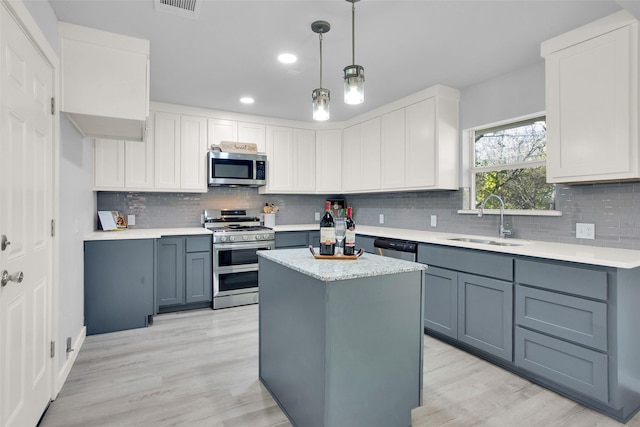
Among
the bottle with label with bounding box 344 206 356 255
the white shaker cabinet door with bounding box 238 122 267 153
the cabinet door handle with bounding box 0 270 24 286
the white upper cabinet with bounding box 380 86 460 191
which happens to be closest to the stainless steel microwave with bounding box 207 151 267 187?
the white shaker cabinet door with bounding box 238 122 267 153

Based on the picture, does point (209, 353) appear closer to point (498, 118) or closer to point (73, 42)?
point (73, 42)

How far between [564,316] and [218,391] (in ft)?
7.19

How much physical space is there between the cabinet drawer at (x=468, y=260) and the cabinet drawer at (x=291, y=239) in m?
1.74

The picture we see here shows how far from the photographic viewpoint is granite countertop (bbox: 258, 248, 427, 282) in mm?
1541

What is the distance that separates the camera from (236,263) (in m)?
3.99

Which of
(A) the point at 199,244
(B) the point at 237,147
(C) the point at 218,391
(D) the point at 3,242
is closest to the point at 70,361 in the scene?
(C) the point at 218,391

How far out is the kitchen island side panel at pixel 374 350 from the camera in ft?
5.04

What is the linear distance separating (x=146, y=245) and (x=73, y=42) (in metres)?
1.76

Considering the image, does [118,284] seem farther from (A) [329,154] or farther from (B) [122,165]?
(A) [329,154]

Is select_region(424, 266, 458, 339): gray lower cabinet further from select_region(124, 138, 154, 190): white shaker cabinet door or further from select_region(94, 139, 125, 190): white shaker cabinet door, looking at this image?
select_region(94, 139, 125, 190): white shaker cabinet door

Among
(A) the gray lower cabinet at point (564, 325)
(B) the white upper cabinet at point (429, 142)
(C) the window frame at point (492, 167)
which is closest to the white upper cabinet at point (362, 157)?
(B) the white upper cabinet at point (429, 142)

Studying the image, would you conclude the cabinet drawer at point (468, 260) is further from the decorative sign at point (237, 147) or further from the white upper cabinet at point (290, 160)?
the decorative sign at point (237, 147)

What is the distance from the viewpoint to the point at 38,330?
1.81 metres

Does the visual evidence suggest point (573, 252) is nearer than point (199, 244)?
Yes
